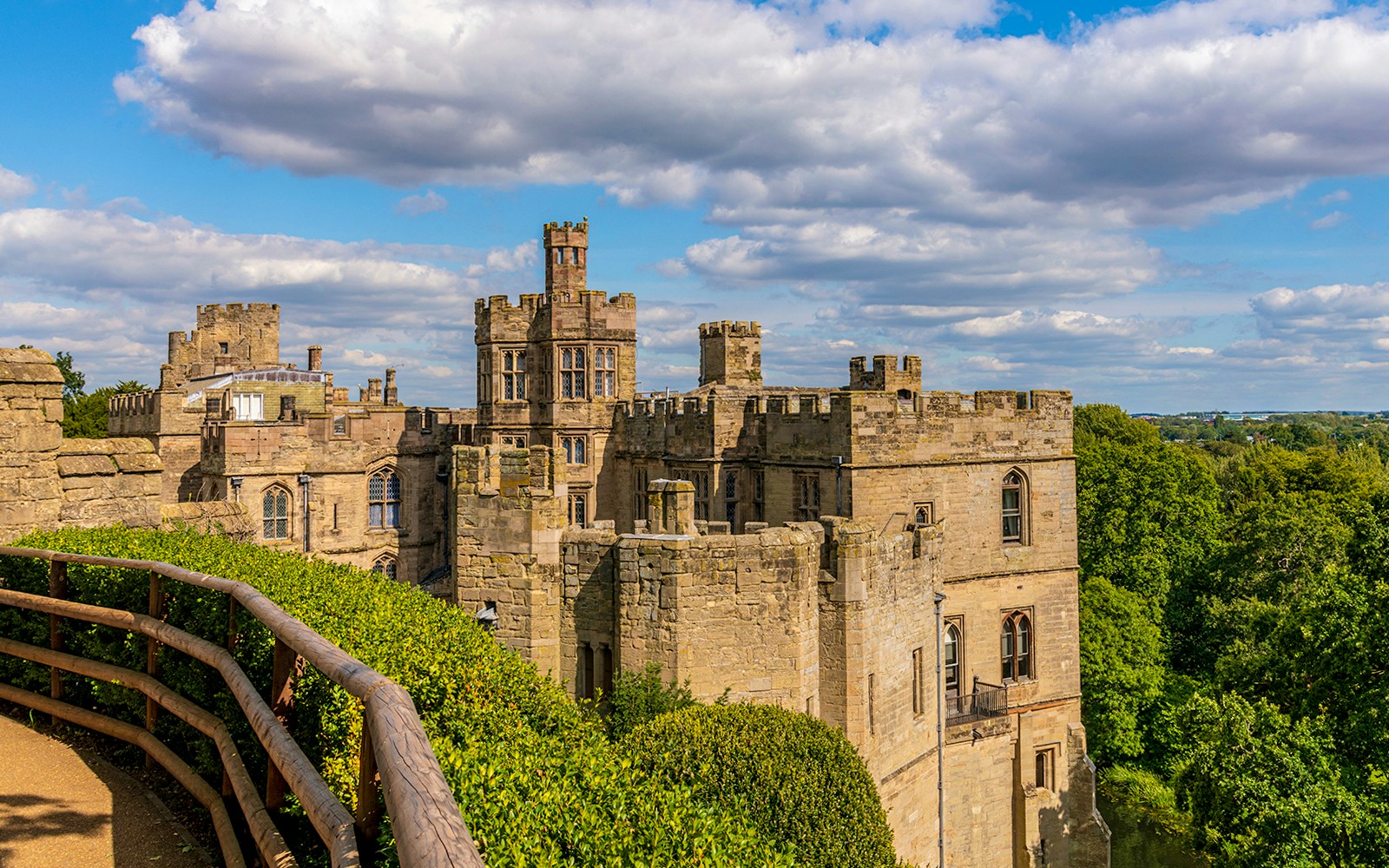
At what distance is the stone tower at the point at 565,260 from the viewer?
38.2m

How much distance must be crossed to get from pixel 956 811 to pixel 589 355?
21.1 metres

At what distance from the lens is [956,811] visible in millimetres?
23875

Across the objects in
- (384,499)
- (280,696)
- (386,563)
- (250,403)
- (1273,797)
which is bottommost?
(1273,797)

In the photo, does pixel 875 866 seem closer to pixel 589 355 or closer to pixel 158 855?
pixel 158 855

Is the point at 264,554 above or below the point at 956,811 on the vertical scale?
above

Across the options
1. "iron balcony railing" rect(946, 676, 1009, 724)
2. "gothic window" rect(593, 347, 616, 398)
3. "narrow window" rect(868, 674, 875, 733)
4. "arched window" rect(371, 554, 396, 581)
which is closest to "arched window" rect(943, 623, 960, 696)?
"iron balcony railing" rect(946, 676, 1009, 724)

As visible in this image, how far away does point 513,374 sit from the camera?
1531 inches

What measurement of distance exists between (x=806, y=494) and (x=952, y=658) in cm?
584

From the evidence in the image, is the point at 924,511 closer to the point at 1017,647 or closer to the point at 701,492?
the point at 1017,647

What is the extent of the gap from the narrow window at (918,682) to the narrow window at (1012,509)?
29.0 feet

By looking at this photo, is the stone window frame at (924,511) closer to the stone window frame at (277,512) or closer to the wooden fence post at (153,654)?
the wooden fence post at (153,654)

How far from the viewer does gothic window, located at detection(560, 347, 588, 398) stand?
3806cm

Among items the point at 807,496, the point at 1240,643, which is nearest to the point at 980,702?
the point at 807,496

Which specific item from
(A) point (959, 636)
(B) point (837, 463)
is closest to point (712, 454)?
(B) point (837, 463)
